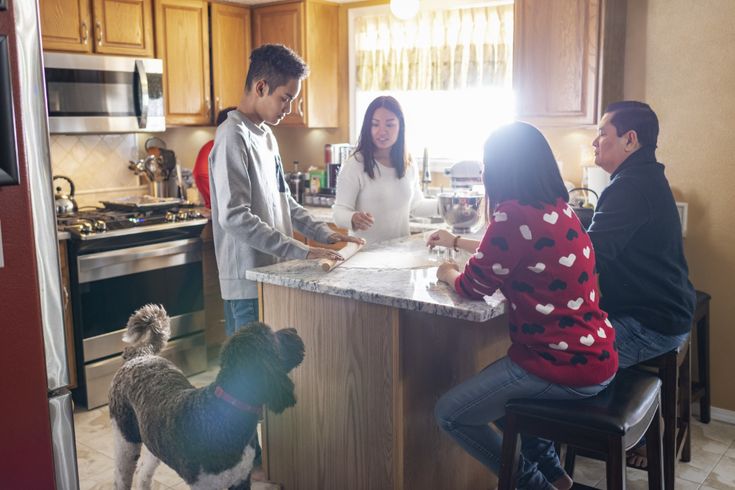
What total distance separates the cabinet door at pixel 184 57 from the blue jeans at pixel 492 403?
3.03 m

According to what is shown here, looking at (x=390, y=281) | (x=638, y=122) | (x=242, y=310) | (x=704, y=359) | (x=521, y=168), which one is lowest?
(x=704, y=359)

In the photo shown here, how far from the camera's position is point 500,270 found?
183 cm

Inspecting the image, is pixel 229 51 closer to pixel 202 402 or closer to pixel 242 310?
pixel 242 310

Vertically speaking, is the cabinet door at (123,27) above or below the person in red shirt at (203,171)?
above

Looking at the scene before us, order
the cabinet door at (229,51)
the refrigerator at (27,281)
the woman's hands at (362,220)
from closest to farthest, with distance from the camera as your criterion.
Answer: the refrigerator at (27,281), the woman's hands at (362,220), the cabinet door at (229,51)

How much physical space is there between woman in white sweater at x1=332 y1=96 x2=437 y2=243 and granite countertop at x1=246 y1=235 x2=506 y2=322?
404 mm

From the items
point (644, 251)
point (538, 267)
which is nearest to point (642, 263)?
point (644, 251)

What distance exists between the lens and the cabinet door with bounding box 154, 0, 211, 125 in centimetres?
427

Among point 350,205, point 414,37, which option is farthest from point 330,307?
point 414,37

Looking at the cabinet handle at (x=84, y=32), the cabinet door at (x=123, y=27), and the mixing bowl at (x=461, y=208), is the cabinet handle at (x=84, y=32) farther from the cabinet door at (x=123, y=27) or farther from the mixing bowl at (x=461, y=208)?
the mixing bowl at (x=461, y=208)

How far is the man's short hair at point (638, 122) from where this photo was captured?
234 cm

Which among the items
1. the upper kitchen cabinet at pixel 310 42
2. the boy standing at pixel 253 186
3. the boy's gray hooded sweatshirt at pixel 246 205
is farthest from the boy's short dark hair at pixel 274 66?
the upper kitchen cabinet at pixel 310 42

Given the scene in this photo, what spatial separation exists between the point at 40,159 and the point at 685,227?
2794 millimetres

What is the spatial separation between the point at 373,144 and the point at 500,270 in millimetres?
1355
